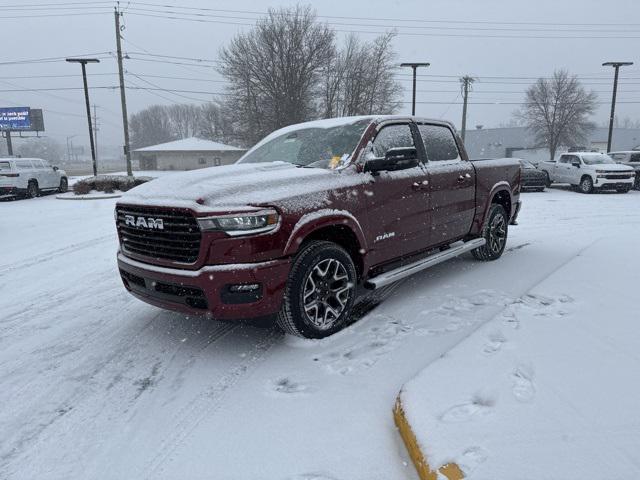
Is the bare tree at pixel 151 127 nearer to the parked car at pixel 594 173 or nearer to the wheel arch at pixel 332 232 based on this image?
the parked car at pixel 594 173

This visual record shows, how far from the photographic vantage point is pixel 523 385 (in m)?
2.85

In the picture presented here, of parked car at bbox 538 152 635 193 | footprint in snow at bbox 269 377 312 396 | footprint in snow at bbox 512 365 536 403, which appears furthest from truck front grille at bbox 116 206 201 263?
parked car at bbox 538 152 635 193

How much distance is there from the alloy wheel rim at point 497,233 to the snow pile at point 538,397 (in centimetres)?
223

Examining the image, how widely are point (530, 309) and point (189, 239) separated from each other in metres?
3.06

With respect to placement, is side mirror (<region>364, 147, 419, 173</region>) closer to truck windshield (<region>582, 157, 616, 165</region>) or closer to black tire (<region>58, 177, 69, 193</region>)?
truck windshield (<region>582, 157, 616, 165</region>)

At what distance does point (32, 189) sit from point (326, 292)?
20257 mm

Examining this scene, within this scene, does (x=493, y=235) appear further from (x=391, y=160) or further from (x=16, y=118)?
(x=16, y=118)

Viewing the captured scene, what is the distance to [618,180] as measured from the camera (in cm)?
1850

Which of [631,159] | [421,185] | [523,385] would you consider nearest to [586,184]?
[631,159]

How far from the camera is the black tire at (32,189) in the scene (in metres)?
19.6

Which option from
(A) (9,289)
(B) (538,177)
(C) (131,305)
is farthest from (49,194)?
(B) (538,177)

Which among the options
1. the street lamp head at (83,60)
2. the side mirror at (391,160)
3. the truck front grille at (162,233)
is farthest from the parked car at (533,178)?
the street lamp head at (83,60)

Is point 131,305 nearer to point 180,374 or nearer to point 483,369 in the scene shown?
point 180,374

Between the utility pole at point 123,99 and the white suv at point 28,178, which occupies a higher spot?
the utility pole at point 123,99
